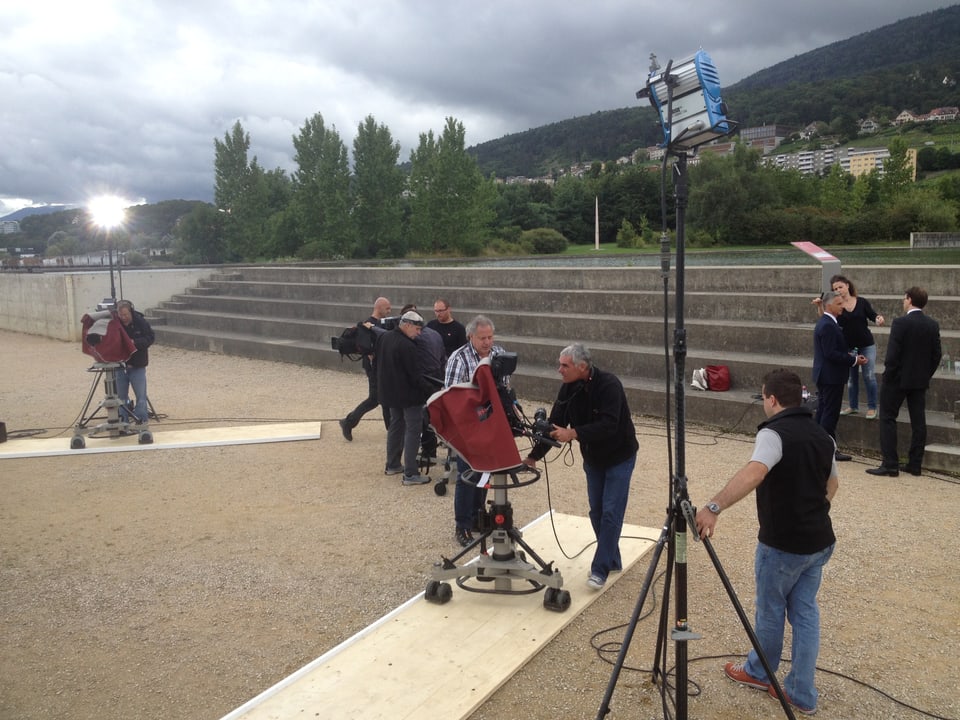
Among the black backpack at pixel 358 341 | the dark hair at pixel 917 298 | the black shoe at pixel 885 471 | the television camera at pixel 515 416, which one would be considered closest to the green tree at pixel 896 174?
the dark hair at pixel 917 298

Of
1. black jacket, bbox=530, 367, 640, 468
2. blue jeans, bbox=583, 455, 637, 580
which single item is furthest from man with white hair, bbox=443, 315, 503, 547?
blue jeans, bbox=583, 455, 637, 580

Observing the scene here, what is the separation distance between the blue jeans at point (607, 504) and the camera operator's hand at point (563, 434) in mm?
416

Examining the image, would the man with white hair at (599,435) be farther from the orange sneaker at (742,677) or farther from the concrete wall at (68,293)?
the concrete wall at (68,293)

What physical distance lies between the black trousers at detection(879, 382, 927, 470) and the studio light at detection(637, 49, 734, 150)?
16.4ft

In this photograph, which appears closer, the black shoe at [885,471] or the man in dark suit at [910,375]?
the man in dark suit at [910,375]

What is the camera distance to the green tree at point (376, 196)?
37062 mm

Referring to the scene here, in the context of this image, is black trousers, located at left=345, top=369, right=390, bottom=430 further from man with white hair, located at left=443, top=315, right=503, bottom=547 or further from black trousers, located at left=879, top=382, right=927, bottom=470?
black trousers, located at left=879, top=382, right=927, bottom=470

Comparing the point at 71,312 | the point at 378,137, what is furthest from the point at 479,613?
the point at 378,137

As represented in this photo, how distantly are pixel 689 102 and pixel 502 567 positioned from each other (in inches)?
115

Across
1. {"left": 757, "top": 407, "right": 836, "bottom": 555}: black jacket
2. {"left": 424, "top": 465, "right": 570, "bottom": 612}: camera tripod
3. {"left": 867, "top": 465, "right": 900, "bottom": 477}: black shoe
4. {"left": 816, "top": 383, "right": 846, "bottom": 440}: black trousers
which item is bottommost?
{"left": 867, "top": 465, "right": 900, "bottom": 477}: black shoe

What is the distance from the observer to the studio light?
127 inches

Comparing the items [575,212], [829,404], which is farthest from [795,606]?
[575,212]

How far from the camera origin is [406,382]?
7.17 meters

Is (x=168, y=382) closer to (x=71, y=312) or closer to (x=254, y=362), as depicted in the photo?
(x=254, y=362)
